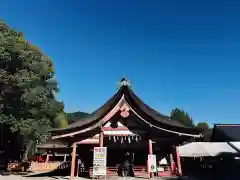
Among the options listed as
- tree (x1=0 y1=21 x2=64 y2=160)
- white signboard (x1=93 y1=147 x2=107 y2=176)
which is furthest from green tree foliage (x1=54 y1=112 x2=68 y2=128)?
white signboard (x1=93 y1=147 x2=107 y2=176)

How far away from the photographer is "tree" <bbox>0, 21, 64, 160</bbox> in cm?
2569

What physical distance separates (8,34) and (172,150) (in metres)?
21.7

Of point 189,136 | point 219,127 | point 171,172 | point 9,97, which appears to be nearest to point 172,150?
point 171,172

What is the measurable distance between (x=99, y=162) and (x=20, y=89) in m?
15.3

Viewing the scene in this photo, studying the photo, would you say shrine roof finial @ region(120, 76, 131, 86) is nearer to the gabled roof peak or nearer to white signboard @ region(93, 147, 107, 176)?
the gabled roof peak

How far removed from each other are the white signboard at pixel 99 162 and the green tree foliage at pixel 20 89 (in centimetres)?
1428

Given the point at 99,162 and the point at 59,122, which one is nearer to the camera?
the point at 99,162

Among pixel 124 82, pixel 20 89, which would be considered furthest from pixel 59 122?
pixel 124 82

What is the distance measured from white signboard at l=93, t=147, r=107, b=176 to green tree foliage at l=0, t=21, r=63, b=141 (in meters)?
14.3

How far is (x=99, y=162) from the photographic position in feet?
51.2

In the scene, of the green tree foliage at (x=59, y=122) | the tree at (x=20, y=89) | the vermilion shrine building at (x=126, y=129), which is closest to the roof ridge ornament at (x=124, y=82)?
the vermilion shrine building at (x=126, y=129)

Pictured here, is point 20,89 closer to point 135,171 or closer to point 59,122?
point 135,171

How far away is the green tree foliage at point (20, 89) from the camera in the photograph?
25688mm

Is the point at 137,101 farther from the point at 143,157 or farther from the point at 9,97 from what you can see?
the point at 9,97
